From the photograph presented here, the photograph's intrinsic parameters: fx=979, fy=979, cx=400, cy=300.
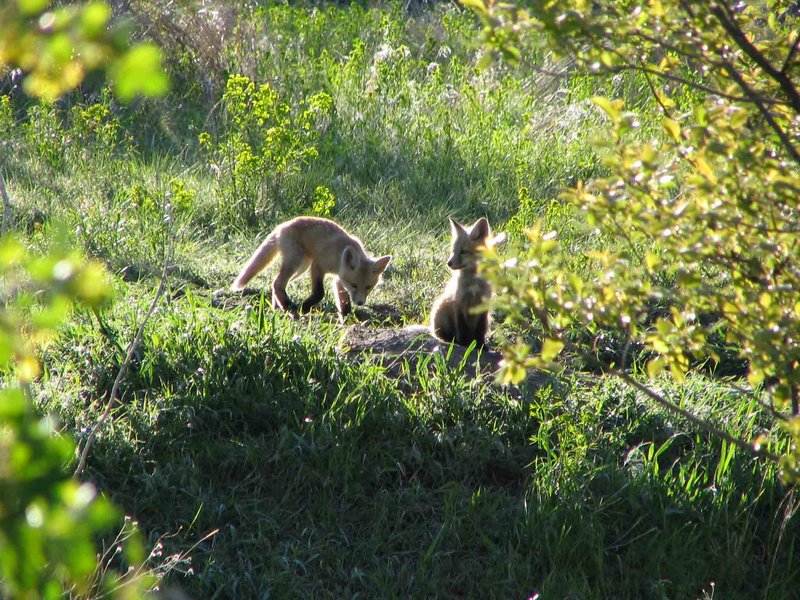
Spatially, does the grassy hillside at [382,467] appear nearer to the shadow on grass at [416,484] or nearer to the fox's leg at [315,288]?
the shadow on grass at [416,484]

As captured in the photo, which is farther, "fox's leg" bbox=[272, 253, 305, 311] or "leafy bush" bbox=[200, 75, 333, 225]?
"leafy bush" bbox=[200, 75, 333, 225]

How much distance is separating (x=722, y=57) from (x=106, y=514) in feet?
7.63

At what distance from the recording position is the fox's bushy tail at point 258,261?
23.7ft

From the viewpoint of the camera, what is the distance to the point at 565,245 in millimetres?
7715

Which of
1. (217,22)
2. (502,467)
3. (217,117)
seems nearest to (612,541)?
(502,467)

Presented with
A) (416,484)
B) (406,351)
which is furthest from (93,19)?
(406,351)

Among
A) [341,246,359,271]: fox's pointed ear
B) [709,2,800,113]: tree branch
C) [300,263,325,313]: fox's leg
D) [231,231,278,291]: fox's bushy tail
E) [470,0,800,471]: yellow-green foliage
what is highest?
[709,2,800,113]: tree branch

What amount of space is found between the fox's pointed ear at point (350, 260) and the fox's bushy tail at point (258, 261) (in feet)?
1.74

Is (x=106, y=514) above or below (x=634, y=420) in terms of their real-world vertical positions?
above

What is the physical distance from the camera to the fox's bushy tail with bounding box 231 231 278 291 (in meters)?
7.23

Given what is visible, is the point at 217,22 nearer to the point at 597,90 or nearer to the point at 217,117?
the point at 217,117

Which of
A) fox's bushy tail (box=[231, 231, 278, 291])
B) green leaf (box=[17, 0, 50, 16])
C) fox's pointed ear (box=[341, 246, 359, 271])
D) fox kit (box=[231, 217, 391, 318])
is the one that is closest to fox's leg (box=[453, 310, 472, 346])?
fox kit (box=[231, 217, 391, 318])

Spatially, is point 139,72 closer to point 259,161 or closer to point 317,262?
point 317,262

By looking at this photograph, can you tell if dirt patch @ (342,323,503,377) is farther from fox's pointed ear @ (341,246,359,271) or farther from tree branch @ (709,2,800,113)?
tree branch @ (709,2,800,113)
